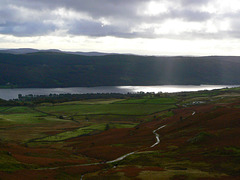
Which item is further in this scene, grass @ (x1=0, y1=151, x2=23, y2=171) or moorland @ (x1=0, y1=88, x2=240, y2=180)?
moorland @ (x1=0, y1=88, x2=240, y2=180)

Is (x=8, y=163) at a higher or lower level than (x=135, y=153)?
higher

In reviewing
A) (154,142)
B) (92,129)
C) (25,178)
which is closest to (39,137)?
(92,129)

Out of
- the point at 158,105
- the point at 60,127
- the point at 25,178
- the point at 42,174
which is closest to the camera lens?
the point at 25,178

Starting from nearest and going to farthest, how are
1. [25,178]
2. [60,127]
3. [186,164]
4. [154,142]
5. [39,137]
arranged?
[25,178], [186,164], [154,142], [39,137], [60,127]

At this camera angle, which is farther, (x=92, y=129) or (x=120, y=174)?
(x=92, y=129)

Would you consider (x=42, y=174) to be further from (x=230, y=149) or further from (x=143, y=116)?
(x=143, y=116)

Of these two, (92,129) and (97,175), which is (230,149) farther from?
(92,129)

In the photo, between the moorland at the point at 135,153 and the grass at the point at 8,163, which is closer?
the grass at the point at 8,163

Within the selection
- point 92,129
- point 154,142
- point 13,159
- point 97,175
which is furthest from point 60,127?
point 97,175

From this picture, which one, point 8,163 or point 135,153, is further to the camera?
point 135,153

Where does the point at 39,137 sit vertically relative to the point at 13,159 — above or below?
below
